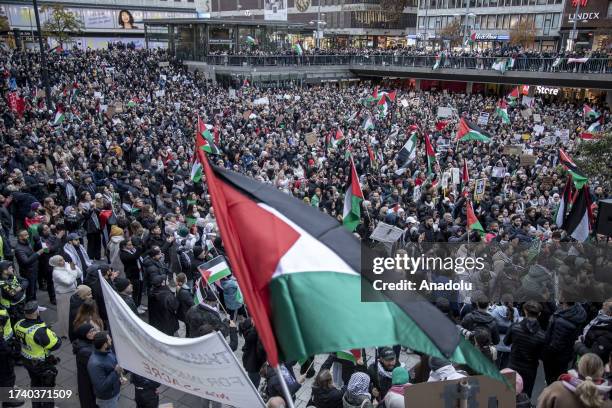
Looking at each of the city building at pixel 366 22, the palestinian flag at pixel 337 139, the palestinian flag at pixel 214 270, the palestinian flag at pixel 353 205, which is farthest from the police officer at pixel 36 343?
the city building at pixel 366 22

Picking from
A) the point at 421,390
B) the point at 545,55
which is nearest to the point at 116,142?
the point at 421,390

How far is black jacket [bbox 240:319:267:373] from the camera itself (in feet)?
19.2

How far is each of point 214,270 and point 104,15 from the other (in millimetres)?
73494

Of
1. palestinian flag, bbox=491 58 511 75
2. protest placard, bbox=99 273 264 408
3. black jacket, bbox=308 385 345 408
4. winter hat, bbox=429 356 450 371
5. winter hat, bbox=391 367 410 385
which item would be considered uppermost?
palestinian flag, bbox=491 58 511 75

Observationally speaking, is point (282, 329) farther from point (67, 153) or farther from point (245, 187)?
point (67, 153)

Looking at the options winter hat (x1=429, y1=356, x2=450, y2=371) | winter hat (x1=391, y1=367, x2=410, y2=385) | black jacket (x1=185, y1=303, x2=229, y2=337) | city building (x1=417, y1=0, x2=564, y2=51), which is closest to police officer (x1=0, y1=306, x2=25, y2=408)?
black jacket (x1=185, y1=303, x2=229, y2=337)

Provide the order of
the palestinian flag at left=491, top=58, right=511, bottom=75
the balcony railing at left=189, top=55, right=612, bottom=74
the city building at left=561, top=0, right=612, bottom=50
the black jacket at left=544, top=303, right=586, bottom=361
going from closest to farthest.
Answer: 1. the black jacket at left=544, top=303, right=586, bottom=361
2. the balcony railing at left=189, top=55, right=612, bottom=74
3. the palestinian flag at left=491, top=58, right=511, bottom=75
4. the city building at left=561, top=0, right=612, bottom=50

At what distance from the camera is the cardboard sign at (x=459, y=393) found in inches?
129

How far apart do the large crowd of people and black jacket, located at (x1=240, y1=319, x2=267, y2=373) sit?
0.06 feet

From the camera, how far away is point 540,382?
23.1 feet

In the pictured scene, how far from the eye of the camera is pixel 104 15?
2749 inches

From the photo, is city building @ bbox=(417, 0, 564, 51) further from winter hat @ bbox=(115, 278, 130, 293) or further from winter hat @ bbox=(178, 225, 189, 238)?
winter hat @ bbox=(115, 278, 130, 293)

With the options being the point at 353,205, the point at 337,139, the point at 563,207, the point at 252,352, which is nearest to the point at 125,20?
the point at 337,139

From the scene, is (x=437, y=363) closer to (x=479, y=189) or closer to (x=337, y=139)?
(x=479, y=189)
